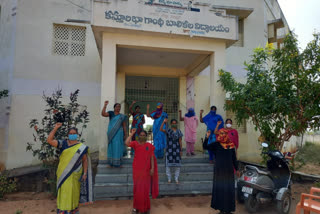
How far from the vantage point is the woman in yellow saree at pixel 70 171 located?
3398 millimetres

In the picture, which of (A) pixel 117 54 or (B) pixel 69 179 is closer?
(B) pixel 69 179

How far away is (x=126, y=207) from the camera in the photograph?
441 cm

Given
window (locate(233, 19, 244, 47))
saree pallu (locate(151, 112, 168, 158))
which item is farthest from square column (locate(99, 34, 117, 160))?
window (locate(233, 19, 244, 47))

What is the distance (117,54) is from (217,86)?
11.5 ft

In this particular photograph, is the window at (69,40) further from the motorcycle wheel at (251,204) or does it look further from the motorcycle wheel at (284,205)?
the motorcycle wheel at (284,205)

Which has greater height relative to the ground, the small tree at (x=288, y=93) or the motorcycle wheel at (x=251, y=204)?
the small tree at (x=288, y=93)

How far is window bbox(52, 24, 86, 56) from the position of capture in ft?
27.2

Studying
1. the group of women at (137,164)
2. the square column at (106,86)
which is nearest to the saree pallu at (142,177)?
the group of women at (137,164)

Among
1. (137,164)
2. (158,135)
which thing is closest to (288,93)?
(158,135)

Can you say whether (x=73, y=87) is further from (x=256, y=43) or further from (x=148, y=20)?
(x=256, y=43)

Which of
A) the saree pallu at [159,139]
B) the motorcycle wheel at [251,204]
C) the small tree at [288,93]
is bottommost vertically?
the motorcycle wheel at [251,204]

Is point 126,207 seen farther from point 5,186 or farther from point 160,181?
point 5,186

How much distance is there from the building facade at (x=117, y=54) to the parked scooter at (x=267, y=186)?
2.23 meters

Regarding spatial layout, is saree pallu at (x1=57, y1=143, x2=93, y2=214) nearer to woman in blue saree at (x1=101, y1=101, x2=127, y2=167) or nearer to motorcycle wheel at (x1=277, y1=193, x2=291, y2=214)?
woman in blue saree at (x1=101, y1=101, x2=127, y2=167)
